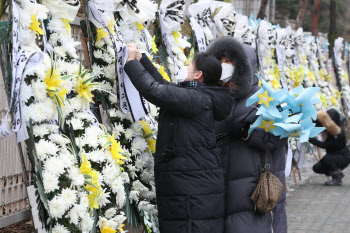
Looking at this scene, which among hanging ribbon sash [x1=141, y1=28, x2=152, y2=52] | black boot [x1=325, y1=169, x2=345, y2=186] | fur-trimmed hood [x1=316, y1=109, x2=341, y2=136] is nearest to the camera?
hanging ribbon sash [x1=141, y1=28, x2=152, y2=52]

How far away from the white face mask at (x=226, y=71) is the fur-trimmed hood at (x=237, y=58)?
0.03m

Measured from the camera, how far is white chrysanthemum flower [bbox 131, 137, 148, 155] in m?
5.03

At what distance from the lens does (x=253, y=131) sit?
16.6 feet

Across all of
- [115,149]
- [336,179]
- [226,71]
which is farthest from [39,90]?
[336,179]

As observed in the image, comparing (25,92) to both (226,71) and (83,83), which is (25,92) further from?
(226,71)

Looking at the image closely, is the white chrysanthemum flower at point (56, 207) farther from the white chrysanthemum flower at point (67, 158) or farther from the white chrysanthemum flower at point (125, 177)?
the white chrysanthemum flower at point (125, 177)

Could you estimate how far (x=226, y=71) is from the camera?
4.85m

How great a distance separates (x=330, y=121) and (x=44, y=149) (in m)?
7.37

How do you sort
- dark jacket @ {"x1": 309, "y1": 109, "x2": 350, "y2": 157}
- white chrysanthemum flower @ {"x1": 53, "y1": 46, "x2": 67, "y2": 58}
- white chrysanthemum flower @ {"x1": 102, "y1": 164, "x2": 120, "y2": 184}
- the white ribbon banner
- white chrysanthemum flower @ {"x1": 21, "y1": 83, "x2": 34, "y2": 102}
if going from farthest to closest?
dark jacket @ {"x1": 309, "y1": 109, "x2": 350, "y2": 157}, white chrysanthemum flower @ {"x1": 102, "y1": 164, "x2": 120, "y2": 184}, white chrysanthemum flower @ {"x1": 53, "y1": 46, "x2": 67, "y2": 58}, white chrysanthemum flower @ {"x1": 21, "y1": 83, "x2": 34, "y2": 102}, the white ribbon banner

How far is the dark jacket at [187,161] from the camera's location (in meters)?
4.45

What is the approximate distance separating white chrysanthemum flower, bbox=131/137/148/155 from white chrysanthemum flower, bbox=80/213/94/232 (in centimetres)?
108

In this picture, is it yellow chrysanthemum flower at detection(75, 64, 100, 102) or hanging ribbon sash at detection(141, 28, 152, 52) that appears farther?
hanging ribbon sash at detection(141, 28, 152, 52)

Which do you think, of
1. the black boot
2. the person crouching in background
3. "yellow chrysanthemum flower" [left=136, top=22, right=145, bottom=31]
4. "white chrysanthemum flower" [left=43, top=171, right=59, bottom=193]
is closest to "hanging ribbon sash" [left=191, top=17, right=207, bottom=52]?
"yellow chrysanthemum flower" [left=136, top=22, right=145, bottom=31]

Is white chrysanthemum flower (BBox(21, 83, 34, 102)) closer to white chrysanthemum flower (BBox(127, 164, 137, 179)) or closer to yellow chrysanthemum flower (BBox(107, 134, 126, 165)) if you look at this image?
yellow chrysanthemum flower (BBox(107, 134, 126, 165))
